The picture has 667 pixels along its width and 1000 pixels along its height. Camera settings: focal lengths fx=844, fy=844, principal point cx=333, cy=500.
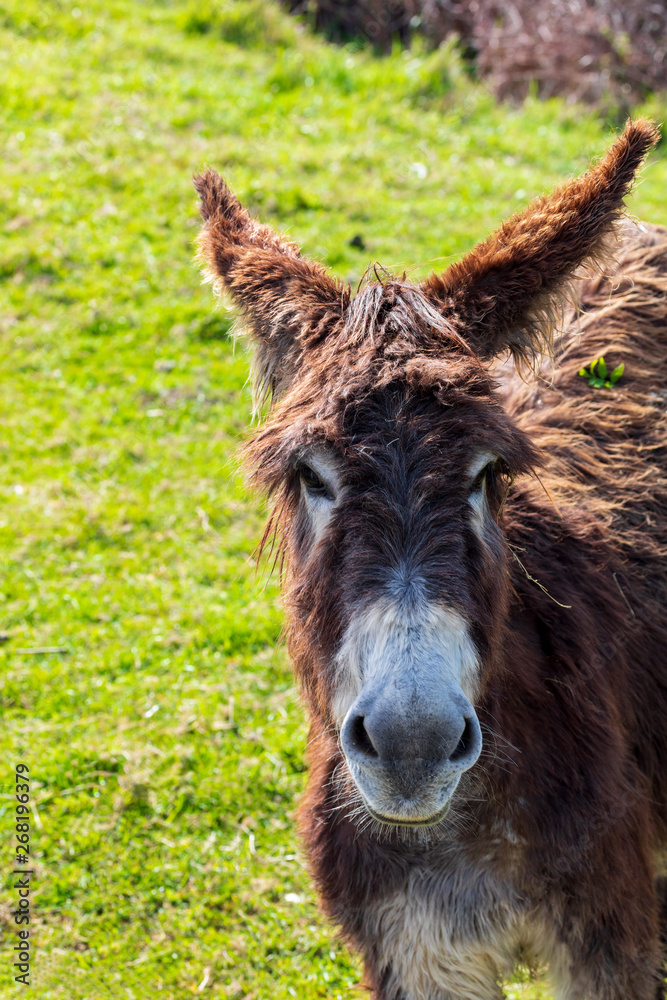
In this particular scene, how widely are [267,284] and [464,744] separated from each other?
141 centimetres

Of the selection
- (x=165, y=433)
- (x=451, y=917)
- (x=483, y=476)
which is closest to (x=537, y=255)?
(x=483, y=476)

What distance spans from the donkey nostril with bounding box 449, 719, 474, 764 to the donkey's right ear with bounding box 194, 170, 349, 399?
1.14 m

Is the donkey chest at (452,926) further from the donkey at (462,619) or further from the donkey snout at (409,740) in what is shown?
the donkey snout at (409,740)

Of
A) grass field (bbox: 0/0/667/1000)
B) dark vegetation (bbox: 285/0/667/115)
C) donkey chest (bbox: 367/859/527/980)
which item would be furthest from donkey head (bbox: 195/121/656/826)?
dark vegetation (bbox: 285/0/667/115)

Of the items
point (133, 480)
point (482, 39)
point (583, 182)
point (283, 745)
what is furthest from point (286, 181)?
point (583, 182)

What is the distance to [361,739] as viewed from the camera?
1912 millimetres

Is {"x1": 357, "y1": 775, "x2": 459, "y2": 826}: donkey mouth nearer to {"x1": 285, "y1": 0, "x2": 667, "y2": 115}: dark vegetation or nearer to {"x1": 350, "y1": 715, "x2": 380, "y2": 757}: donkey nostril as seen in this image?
{"x1": 350, "y1": 715, "x2": 380, "y2": 757}: donkey nostril

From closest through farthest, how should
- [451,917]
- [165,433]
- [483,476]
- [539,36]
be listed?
1. [483,476]
2. [451,917]
3. [165,433]
4. [539,36]

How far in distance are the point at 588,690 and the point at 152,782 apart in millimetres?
2320

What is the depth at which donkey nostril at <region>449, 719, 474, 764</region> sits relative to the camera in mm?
1881

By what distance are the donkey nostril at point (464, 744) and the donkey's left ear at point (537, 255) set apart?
1045mm

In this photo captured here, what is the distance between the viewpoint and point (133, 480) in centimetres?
556

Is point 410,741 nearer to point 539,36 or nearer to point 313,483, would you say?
point 313,483

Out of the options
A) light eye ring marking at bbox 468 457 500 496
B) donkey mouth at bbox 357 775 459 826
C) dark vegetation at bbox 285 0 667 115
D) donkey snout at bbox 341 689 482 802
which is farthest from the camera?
dark vegetation at bbox 285 0 667 115
